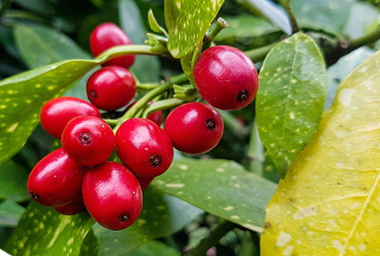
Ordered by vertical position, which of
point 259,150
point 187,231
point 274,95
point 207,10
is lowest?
point 187,231

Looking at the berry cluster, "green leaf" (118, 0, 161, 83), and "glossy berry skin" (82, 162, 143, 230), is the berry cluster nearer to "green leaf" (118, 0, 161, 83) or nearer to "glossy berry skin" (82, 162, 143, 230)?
"glossy berry skin" (82, 162, 143, 230)

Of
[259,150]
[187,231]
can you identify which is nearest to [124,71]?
[259,150]

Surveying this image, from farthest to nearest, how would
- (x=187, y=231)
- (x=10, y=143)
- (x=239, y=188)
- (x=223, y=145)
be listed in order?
(x=223, y=145) → (x=187, y=231) → (x=239, y=188) → (x=10, y=143)

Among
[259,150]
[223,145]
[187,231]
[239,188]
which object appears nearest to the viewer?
[239,188]

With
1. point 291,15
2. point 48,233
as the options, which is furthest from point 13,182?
point 291,15

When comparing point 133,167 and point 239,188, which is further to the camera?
point 239,188

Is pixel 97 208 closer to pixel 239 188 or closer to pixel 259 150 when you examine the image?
pixel 239 188

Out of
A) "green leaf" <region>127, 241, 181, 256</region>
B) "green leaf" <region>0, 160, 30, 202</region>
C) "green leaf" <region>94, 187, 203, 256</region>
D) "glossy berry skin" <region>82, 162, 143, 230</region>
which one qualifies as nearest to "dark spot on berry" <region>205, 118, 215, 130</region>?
"glossy berry skin" <region>82, 162, 143, 230</region>
